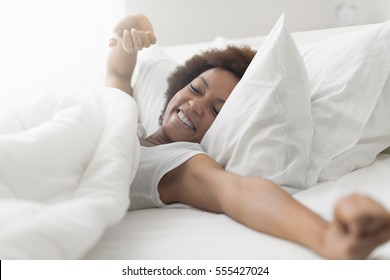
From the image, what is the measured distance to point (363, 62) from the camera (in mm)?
1027

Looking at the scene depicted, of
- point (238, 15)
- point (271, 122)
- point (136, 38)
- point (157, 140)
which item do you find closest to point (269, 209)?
point (271, 122)

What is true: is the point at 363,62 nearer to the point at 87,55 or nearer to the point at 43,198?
the point at 43,198

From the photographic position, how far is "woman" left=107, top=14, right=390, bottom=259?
52 cm

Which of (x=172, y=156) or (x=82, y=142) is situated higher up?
(x=82, y=142)

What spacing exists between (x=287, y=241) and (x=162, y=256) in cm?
18

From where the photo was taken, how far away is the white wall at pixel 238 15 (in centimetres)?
185

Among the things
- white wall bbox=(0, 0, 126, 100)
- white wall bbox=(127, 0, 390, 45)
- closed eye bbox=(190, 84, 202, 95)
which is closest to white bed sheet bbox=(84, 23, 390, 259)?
closed eye bbox=(190, 84, 202, 95)

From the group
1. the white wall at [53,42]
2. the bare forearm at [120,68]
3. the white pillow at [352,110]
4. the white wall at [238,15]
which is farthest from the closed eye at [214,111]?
the white wall at [53,42]

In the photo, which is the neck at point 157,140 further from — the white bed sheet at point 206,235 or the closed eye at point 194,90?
the white bed sheet at point 206,235

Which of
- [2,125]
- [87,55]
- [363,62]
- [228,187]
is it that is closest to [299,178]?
[228,187]

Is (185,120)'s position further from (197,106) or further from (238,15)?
(238,15)

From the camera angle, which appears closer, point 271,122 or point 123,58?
point 271,122

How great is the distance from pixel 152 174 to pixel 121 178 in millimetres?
272

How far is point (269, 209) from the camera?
69 centimetres
